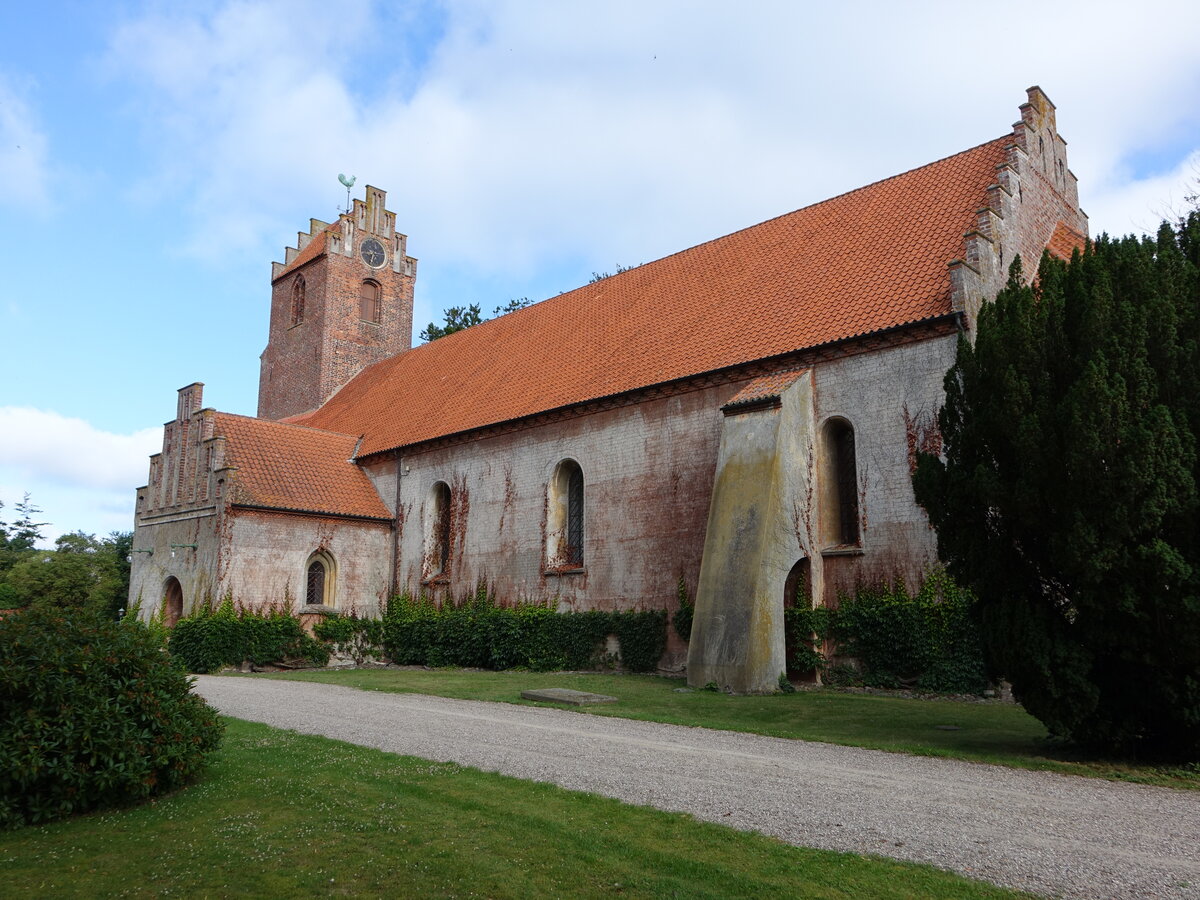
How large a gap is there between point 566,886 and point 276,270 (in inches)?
1522

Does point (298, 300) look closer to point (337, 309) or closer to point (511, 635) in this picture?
point (337, 309)

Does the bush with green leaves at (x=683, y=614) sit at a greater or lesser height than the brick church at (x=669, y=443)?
lesser

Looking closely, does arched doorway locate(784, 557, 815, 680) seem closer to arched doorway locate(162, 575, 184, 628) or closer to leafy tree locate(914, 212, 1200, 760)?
leafy tree locate(914, 212, 1200, 760)

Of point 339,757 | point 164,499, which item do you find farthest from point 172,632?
point 339,757

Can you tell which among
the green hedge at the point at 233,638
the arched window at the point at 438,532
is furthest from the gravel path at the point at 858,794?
the arched window at the point at 438,532

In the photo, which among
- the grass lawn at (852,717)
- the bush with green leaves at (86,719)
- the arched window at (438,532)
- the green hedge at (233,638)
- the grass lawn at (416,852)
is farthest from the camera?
the arched window at (438,532)

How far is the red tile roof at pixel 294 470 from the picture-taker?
25.7 metres

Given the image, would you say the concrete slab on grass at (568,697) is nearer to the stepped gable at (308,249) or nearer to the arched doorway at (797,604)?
the arched doorway at (797,604)

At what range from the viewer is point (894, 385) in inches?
680

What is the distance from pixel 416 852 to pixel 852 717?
8.64 m

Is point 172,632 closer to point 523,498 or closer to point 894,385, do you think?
point 523,498

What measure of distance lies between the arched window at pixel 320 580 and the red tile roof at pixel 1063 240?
20590mm

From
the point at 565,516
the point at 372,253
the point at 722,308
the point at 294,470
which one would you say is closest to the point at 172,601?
the point at 294,470

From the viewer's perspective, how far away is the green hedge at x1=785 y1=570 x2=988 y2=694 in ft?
50.9
